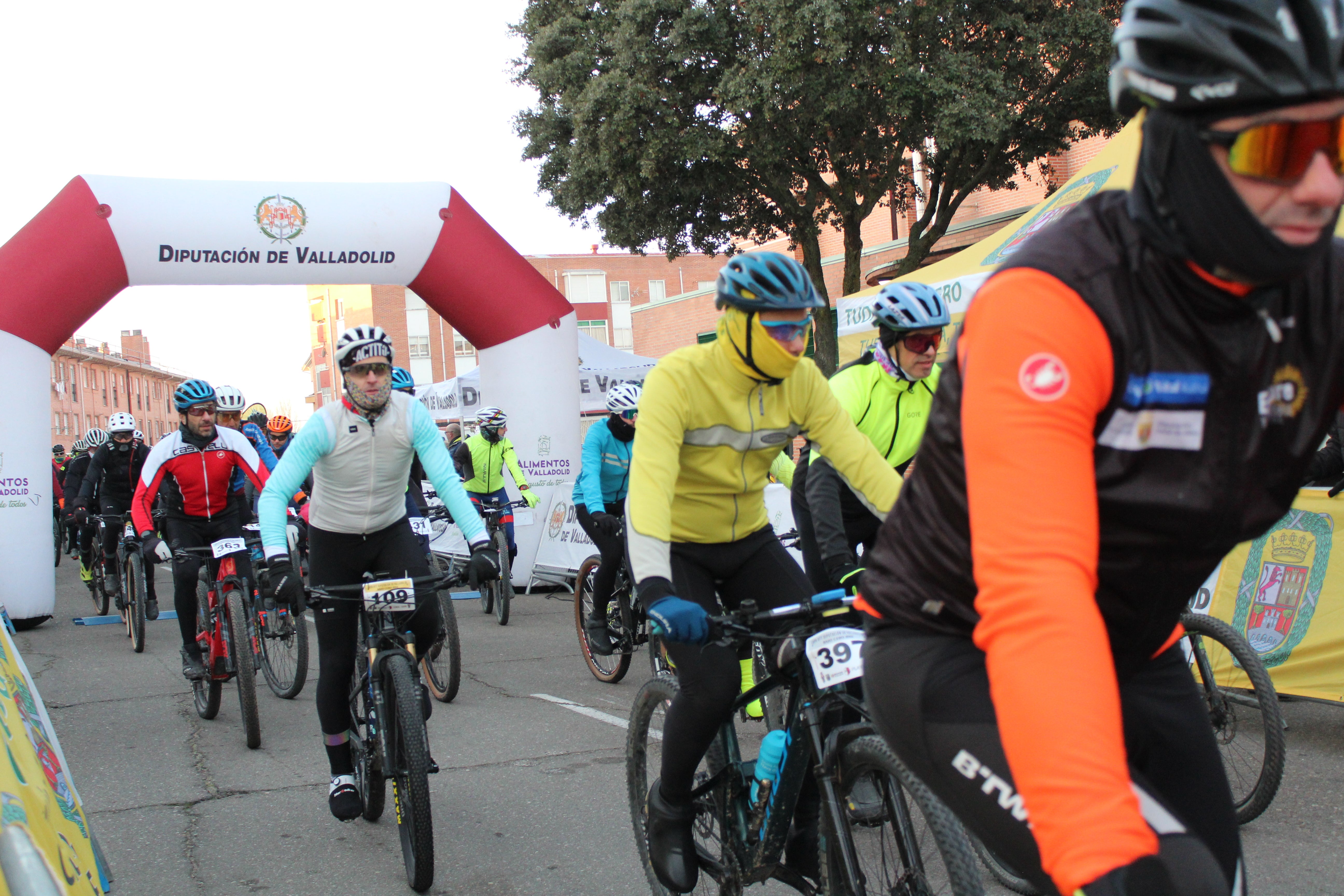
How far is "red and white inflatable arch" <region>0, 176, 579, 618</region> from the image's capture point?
11727 millimetres

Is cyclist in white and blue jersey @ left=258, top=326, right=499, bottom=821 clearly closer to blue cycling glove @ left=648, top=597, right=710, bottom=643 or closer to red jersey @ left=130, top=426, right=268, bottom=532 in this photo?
blue cycling glove @ left=648, top=597, right=710, bottom=643

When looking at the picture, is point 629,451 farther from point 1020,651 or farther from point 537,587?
point 1020,651

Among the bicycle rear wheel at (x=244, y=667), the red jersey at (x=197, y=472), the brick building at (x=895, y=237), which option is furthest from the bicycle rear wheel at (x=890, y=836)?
the brick building at (x=895, y=237)

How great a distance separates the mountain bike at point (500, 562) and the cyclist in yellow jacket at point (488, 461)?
9cm

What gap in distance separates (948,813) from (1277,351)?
140 centimetres

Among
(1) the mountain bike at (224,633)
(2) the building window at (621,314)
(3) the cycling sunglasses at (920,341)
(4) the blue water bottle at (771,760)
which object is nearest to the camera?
(4) the blue water bottle at (771,760)

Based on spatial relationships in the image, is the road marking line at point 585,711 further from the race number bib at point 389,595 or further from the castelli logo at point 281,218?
the castelli logo at point 281,218

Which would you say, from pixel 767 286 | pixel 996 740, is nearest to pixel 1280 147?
pixel 996 740

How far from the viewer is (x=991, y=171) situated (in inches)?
781

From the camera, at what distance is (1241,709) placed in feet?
14.5

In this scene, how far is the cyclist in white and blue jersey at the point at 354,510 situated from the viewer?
491 cm

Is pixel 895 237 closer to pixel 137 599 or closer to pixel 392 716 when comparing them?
pixel 137 599

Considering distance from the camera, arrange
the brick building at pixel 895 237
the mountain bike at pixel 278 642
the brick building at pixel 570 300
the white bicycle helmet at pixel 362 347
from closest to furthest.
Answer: the white bicycle helmet at pixel 362 347
the mountain bike at pixel 278 642
the brick building at pixel 895 237
the brick building at pixel 570 300

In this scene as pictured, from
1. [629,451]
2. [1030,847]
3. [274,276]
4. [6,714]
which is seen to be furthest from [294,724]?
[274,276]
